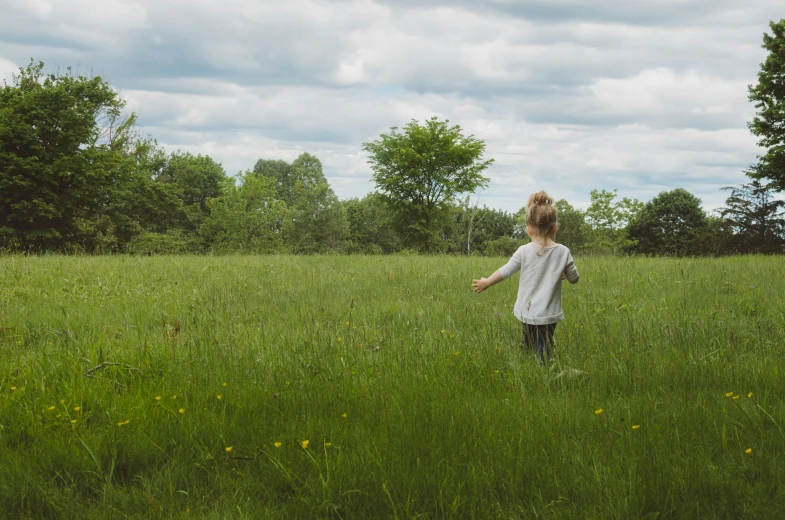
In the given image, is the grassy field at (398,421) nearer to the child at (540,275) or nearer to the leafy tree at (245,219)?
the child at (540,275)

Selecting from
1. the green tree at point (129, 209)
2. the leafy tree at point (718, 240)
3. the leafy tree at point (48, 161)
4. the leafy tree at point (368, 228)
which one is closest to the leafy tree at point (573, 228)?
the leafy tree at point (368, 228)

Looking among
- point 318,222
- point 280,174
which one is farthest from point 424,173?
point 280,174

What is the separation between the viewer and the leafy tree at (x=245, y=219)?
54.0 meters

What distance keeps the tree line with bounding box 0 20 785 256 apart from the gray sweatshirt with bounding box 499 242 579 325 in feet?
48.1

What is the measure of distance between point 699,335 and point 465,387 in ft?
9.75

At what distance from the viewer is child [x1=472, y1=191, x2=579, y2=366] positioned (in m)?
5.14

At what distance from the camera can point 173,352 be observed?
461 cm

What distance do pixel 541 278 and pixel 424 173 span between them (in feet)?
137

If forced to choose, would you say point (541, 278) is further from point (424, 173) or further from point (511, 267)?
point (424, 173)

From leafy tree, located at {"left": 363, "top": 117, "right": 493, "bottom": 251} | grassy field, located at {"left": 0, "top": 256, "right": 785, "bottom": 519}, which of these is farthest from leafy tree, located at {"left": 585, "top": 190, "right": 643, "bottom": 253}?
grassy field, located at {"left": 0, "top": 256, "right": 785, "bottom": 519}

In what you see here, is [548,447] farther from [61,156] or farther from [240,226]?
[240,226]

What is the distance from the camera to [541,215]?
5215 mm

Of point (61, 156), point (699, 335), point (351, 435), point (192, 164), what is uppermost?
point (192, 164)

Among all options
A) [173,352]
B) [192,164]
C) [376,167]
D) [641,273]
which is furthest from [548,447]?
[192,164]
